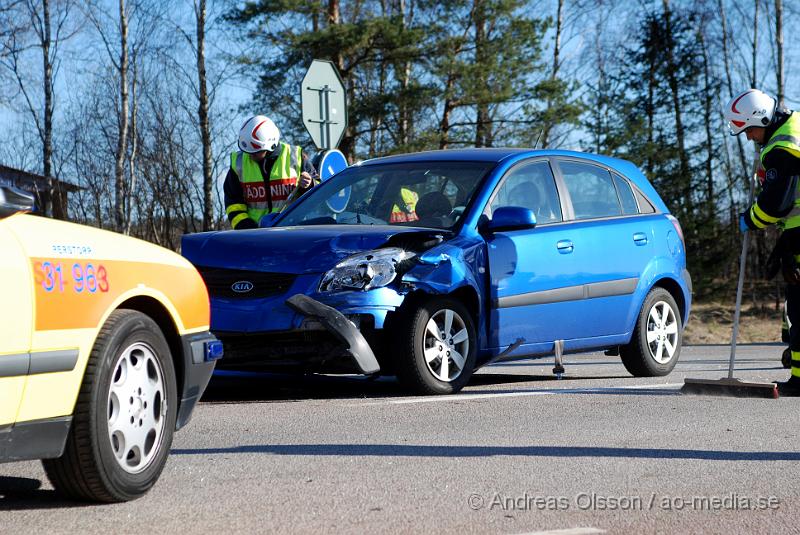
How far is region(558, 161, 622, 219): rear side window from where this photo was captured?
9078 millimetres

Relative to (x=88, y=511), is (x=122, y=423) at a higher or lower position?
higher

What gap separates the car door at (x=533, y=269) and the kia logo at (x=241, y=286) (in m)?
→ 1.66

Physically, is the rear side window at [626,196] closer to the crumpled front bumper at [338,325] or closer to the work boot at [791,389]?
the work boot at [791,389]

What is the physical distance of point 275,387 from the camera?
28.4 feet

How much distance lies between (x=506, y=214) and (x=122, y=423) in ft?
13.7

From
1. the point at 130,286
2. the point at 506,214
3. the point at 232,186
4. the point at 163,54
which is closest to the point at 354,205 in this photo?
the point at 506,214

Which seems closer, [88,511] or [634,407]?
[88,511]

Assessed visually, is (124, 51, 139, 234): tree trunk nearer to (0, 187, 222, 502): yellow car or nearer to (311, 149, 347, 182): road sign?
A: (311, 149, 347, 182): road sign

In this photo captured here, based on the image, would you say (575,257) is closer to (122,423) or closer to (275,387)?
(275,387)

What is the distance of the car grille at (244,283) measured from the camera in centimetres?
734

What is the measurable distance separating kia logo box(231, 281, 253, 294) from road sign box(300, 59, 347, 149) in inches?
226

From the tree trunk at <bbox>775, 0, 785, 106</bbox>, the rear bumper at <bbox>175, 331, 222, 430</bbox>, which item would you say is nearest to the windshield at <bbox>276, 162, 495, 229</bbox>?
the rear bumper at <bbox>175, 331, 222, 430</bbox>

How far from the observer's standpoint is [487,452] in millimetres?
5590

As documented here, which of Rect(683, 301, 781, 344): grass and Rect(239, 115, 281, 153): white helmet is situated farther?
Rect(683, 301, 781, 344): grass
